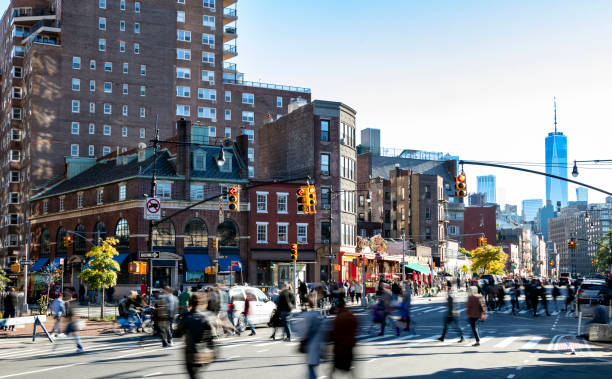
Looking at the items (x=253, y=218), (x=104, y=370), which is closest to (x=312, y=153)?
(x=253, y=218)

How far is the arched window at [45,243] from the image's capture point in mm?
67475

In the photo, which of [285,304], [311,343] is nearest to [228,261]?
[285,304]

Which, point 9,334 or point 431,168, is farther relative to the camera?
point 431,168

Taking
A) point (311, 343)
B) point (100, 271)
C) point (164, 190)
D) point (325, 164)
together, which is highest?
point (325, 164)

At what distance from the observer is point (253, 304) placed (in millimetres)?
29438

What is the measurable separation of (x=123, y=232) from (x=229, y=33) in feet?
165

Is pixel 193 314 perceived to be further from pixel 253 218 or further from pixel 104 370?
pixel 253 218

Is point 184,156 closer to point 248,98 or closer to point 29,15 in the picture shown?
point 248,98

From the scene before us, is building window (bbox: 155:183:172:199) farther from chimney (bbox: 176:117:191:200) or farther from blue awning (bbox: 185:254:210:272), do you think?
blue awning (bbox: 185:254:210:272)

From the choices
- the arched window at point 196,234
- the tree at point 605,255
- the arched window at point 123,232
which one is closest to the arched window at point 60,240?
the arched window at point 123,232

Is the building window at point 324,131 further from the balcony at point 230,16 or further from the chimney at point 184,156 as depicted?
the balcony at point 230,16

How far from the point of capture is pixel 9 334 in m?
28.5

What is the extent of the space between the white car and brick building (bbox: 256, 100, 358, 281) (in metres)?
29.7

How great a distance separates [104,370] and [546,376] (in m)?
11.4
